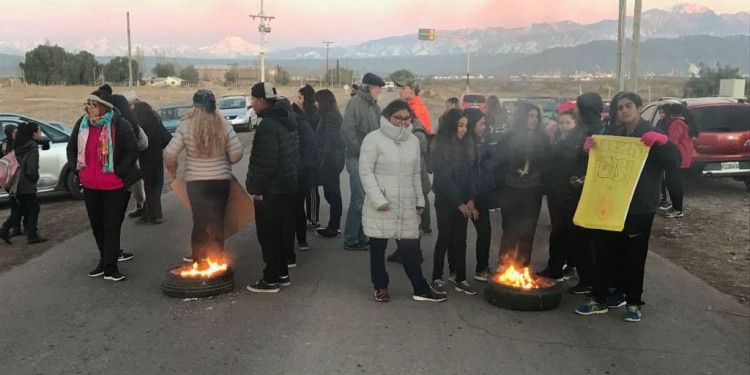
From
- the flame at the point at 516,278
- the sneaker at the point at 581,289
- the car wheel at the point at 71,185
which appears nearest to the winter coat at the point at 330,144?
the flame at the point at 516,278

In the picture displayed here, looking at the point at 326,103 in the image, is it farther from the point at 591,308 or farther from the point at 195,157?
the point at 591,308

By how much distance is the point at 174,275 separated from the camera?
19.4 ft

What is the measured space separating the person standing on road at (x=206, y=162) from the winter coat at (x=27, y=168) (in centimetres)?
294

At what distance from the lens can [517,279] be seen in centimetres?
570

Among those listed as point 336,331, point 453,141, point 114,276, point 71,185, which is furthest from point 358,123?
point 71,185

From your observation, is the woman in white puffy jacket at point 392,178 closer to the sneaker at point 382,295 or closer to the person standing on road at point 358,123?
the sneaker at point 382,295

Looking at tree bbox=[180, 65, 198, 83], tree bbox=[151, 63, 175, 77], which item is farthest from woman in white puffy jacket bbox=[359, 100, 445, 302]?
tree bbox=[151, 63, 175, 77]

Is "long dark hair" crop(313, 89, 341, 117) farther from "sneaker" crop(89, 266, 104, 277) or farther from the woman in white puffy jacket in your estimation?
"sneaker" crop(89, 266, 104, 277)

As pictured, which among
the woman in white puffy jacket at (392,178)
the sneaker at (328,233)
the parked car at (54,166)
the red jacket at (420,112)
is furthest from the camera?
the parked car at (54,166)

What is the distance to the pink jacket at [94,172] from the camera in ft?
20.4

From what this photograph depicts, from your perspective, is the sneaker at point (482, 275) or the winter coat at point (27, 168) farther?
the winter coat at point (27, 168)

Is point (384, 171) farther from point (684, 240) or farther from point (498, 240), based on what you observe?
A: point (684, 240)

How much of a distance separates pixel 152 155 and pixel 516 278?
538 centimetres

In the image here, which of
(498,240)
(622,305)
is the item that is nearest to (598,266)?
(622,305)
